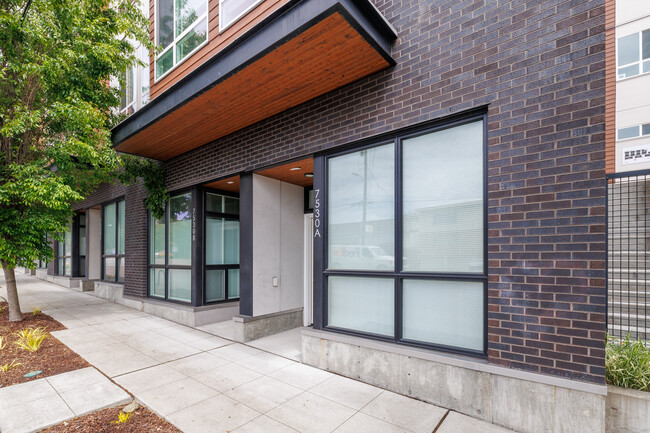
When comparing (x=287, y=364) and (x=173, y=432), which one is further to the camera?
→ (x=287, y=364)

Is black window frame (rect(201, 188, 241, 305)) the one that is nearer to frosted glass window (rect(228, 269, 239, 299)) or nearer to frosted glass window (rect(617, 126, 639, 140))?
frosted glass window (rect(228, 269, 239, 299))

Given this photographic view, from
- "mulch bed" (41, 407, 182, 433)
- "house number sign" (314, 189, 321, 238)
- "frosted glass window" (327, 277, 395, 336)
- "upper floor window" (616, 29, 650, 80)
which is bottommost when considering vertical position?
"mulch bed" (41, 407, 182, 433)

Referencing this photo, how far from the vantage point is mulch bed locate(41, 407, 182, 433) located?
10.2 ft

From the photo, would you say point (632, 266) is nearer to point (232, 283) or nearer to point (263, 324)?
point (263, 324)

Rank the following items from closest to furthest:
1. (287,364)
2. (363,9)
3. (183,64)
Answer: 1. (363,9)
2. (287,364)
3. (183,64)

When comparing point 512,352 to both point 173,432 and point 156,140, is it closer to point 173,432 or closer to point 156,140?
point 173,432

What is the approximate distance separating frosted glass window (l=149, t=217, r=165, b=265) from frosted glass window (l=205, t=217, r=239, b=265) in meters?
1.61

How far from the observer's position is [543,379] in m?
3.02

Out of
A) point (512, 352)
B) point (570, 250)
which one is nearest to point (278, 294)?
point (512, 352)

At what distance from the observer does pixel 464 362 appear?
11.3ft

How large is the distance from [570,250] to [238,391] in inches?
157

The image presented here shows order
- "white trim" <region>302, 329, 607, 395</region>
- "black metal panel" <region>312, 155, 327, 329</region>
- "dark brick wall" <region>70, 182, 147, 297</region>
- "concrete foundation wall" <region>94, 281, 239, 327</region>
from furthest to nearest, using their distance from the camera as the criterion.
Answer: "dark brick wall" <region>70, 182, 147, 297</region>, "concrete foundation wall" <region>94, 281, 239, 327</region>, "black metal panel" <region>312, 155, 327, 329</region>, "white trim" <region>302, 329, 607, 395</region>

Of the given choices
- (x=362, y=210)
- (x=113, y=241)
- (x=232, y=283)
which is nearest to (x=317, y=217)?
(x=362, y=210)

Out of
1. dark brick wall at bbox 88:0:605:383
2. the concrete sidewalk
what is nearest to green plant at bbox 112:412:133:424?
the concrete sidewalk
